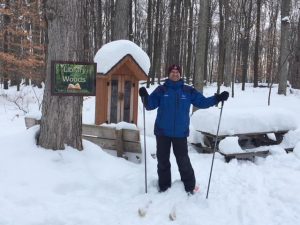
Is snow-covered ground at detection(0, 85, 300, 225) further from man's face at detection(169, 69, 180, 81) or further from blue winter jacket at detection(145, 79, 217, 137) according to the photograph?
man's face at detection(169, 69, 180, 81)

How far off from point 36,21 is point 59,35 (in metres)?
18.7

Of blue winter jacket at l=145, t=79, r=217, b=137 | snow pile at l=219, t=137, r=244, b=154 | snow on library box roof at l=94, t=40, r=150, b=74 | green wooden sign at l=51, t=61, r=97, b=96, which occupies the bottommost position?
snow pile at l=219, t=137, r=244, b=154

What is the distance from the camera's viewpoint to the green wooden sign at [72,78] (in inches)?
215

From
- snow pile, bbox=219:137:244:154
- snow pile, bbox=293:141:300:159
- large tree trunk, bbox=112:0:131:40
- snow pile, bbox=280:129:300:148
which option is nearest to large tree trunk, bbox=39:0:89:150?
snow pile, bbox=219:137:244:154

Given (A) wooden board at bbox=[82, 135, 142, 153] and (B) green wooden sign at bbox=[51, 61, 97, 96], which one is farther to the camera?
(A) wooden board at bbox=[82, 135, 142, 153]

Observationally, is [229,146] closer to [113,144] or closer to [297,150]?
[297,150]

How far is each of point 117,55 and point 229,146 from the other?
127 inches

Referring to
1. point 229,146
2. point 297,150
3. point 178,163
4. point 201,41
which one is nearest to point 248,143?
point 297,150

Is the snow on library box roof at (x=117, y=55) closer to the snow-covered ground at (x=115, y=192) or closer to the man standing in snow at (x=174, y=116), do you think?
the snow-covered ground at (x=115, y=192)

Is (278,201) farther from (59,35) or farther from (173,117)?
(59,35)

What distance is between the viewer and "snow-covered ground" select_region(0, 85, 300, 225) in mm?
4281

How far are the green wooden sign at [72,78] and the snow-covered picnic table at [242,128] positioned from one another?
9.91 ft

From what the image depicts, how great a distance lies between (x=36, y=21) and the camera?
22.7 m

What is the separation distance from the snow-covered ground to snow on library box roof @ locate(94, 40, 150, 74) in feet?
8.65
